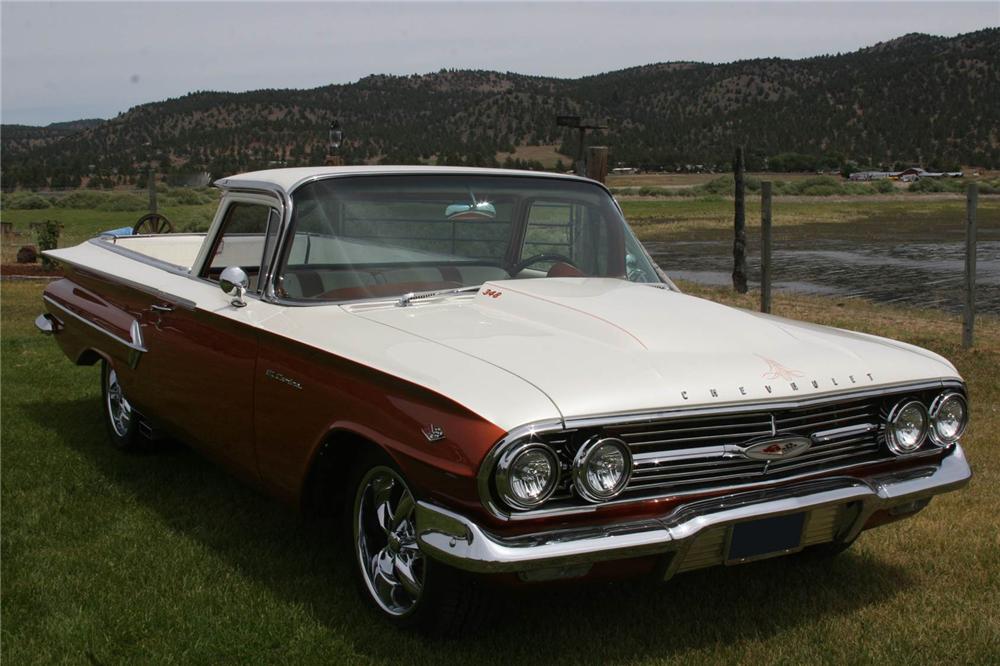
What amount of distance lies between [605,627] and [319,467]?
1.13 meters

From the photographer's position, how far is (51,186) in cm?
5884

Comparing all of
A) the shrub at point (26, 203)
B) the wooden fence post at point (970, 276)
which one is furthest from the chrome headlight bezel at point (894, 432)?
the shrub at point (26, 203)

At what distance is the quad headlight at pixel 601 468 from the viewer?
118 inches

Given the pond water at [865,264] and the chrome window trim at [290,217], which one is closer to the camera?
the chrome window trim at [290,217]

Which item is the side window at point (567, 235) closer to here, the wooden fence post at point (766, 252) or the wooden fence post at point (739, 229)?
the wooden fence post at point (766, 252)

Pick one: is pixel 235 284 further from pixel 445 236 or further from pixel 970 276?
pixel 970 276

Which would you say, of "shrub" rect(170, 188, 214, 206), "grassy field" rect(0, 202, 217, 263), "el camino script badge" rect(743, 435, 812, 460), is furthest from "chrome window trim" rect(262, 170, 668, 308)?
"shrub" rect(170, 188, 214, 206)

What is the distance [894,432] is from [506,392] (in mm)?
1453

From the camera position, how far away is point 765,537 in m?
3.26

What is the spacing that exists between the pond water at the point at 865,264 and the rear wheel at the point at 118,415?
1065 centimetres

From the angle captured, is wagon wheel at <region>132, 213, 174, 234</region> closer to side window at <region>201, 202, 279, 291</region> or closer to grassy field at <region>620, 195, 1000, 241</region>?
side window at <region>201, 202, 279, 291</region>

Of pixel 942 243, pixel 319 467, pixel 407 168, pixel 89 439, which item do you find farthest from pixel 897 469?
pixel 942 243

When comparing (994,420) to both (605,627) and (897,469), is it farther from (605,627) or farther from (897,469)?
(605,627)

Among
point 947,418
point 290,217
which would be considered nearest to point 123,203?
point 290,217
